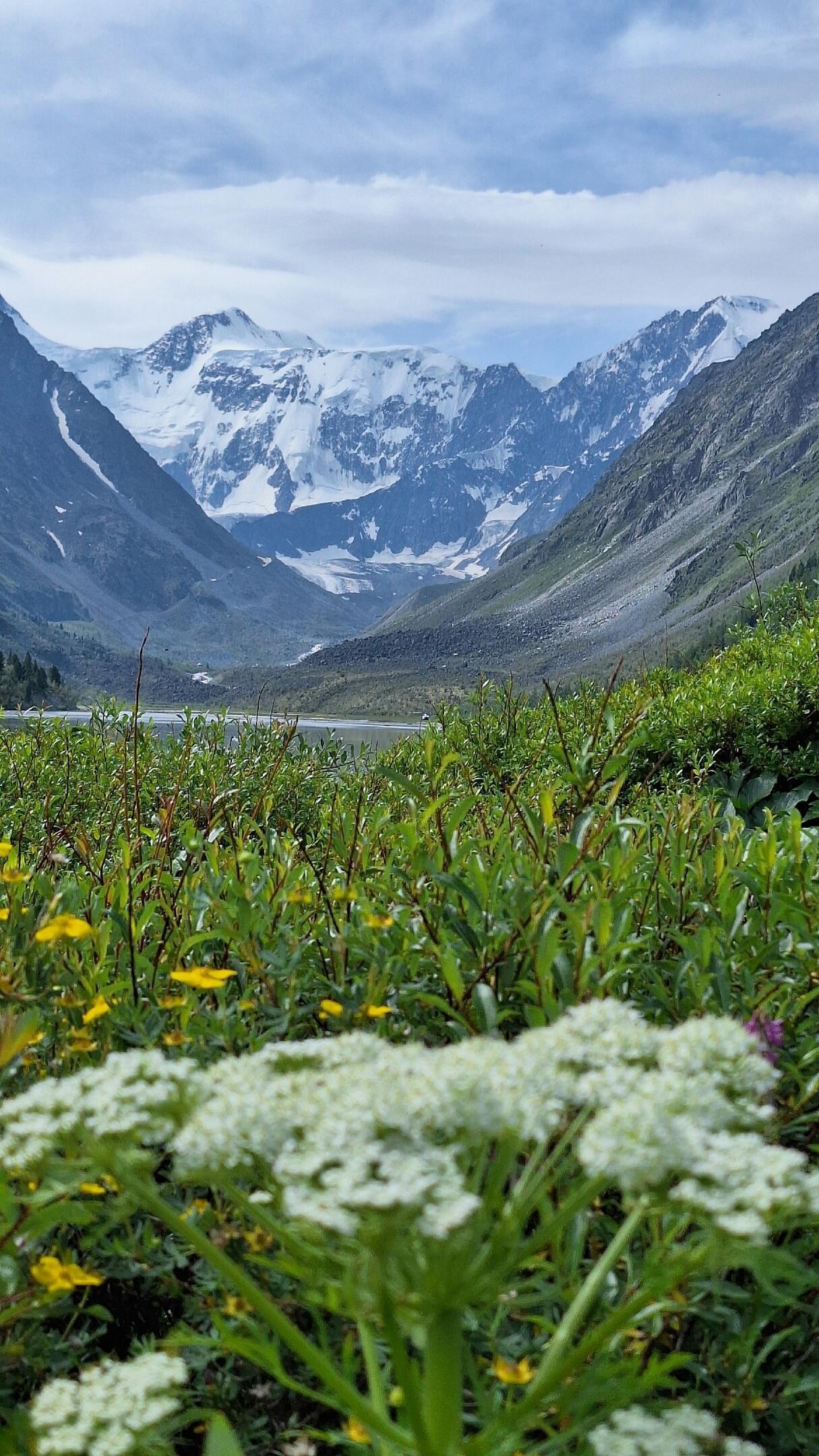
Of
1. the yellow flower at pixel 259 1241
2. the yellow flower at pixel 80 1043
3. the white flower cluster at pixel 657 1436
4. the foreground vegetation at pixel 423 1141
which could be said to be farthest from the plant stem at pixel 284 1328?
the yellow flower at pixel 80 1043

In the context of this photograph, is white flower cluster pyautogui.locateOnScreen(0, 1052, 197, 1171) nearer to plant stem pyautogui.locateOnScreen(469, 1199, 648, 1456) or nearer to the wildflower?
plant stem pyautogui.locateOnScreen(469, 1199, 648, 1456)

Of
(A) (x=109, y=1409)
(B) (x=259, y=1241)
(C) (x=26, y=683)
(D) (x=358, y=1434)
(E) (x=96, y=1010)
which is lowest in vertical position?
(D) (x=358, y=1434)

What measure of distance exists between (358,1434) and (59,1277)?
569 millimetres

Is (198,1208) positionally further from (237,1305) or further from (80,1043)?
(80,1043)

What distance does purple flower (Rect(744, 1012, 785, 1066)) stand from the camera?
2.27 metres

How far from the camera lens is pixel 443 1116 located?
1296mm

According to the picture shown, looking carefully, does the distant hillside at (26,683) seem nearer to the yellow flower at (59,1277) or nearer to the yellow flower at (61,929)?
the yellow flower at (61,929)

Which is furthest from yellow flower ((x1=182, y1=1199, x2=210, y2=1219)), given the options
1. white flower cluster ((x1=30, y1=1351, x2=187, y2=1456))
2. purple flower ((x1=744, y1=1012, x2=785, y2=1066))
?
purple flower ((x1=744, y1=1012, x2=785, y2=1066))

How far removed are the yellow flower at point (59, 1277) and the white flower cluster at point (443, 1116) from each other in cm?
40

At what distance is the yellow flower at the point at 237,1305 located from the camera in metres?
1.91

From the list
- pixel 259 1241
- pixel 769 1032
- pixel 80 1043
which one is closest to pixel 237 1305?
pixel 259 1241

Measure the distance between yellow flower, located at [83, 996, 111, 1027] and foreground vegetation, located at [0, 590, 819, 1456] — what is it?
0.03 meters

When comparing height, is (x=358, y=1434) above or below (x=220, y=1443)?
below

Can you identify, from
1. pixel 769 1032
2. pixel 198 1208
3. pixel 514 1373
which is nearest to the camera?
pixel 514 1373
